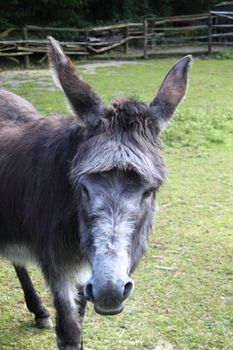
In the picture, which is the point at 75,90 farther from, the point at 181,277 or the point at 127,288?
the point at 181,277

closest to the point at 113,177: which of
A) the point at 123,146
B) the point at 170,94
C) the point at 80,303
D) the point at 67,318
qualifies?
the point at 123,146

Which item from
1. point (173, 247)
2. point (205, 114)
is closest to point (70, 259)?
point (173, 247)

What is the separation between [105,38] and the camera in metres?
20.6

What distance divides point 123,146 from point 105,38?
1930cm

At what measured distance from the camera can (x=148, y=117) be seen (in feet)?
7.44

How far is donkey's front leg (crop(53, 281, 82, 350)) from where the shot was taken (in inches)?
106

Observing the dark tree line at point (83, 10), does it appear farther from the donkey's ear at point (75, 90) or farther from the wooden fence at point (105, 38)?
the donkey's ear at point (75, 90)

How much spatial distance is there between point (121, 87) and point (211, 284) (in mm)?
8508

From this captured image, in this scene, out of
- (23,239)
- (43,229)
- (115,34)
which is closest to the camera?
(43,229)

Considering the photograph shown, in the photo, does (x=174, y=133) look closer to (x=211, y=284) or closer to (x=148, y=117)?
(x=211, y=284)

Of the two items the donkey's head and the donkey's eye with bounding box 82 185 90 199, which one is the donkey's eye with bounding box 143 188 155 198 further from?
the donkey's eye with bounding box 82 185 90 199

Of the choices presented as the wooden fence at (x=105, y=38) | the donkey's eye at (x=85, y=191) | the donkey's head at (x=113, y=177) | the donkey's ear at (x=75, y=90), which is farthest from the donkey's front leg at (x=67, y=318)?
the wooden fence at (x=105, y=38)

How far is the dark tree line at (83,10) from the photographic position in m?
21.5

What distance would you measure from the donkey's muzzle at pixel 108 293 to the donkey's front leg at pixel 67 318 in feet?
2.52
